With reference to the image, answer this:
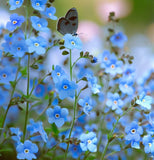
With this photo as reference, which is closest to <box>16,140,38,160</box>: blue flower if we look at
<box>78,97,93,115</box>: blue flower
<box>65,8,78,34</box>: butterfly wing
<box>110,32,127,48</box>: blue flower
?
<box>78,97,93,115</box>: blue flower

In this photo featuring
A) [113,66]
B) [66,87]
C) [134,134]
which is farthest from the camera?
[113,66]

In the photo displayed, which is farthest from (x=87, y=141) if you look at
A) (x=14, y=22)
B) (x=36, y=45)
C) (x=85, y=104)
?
(x=14, y=22)

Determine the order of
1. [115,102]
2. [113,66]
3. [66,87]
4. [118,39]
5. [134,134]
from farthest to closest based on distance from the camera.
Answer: [118,39] < [113,66] < [115,102] < [134,134] < [66,87]

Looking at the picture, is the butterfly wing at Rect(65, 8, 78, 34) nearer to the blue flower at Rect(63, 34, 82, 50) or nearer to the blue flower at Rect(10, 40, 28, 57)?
the blue flower at Rect(63, 34, 82, 50)

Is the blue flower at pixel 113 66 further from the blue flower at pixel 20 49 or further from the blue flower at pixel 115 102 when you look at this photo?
the blue flower at pixel 20 49

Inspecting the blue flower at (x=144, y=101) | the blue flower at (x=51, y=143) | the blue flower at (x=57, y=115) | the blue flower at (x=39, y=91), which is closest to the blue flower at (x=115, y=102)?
the blue flower at (x=144, y=101)

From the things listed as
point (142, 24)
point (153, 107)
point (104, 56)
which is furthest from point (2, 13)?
point (142, 24)

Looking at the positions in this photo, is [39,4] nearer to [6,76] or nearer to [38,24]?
[38,24]

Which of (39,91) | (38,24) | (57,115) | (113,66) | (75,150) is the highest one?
(38,24)
